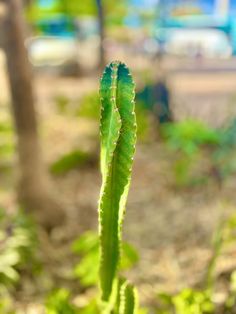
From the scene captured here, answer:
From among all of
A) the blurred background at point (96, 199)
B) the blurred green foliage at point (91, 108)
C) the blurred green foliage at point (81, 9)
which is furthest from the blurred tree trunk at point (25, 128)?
the blurred green foliage at point (81, 9)

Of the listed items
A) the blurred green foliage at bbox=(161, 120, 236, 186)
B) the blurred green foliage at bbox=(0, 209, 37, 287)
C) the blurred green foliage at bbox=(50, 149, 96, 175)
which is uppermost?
the blurred green foliage at bbox=(0, 209, 37, 287)

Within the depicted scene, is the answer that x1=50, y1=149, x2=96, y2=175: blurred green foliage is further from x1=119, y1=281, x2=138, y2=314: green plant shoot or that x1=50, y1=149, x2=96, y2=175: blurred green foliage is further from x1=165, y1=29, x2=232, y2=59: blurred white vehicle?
x1=165, y1=29, x2=232, y2=59: blurred white vehicle

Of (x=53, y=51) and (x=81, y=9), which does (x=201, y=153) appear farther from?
(x=53, y=51)

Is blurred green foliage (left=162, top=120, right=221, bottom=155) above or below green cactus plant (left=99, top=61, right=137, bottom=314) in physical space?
below

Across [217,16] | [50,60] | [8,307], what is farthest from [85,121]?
[217,16]

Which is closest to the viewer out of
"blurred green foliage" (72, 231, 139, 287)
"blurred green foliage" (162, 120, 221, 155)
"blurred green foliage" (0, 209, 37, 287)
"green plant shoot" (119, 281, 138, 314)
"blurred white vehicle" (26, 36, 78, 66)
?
"green plant shoot" (119, 281, 138, 314)

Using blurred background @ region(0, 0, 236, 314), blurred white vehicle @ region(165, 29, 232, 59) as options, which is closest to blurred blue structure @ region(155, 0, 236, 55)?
blurred white vehicle @ region(165, 29, 232, 59)
